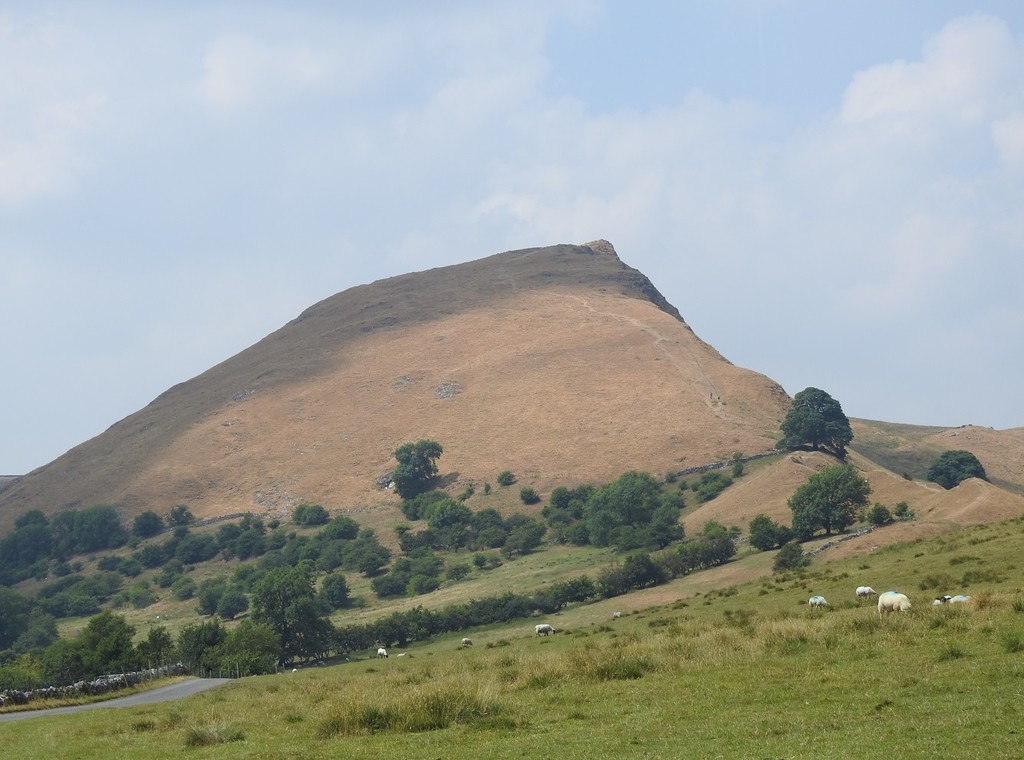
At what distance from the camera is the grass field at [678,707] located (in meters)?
14.6

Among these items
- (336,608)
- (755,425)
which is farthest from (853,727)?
(755,425)

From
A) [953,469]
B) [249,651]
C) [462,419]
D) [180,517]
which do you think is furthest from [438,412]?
[249,651]

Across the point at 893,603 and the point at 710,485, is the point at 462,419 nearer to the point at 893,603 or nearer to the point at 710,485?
the point at 710,485

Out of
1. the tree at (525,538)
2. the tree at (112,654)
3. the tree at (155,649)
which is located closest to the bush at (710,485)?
the tree at (525,538)

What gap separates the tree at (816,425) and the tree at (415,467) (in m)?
46.1

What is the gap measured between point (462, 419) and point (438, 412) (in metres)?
5.56

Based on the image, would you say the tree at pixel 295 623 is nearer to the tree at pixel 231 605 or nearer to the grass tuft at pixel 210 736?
the tree at pixel 231 605

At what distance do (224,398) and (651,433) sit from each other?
A: 8013 centimetres

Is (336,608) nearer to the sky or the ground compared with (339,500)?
nearer to the ground

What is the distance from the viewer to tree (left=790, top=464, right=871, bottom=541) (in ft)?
262

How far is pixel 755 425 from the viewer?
12988 centimetres

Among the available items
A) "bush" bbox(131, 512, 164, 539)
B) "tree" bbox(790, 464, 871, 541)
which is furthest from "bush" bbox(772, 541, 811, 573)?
"bush" bbox(131, 512, 164, 539)

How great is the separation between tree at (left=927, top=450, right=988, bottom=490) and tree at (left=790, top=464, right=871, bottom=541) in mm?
41027

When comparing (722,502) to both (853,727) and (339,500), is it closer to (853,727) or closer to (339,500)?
(339,500)
